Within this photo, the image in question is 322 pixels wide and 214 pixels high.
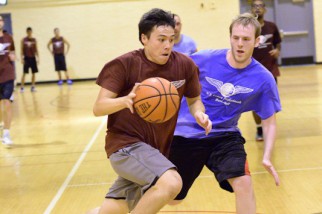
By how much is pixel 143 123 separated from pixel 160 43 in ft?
1.71

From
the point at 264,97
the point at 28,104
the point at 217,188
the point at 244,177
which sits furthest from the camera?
the point at 28,104

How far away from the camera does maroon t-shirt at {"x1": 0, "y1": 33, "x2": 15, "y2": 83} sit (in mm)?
8633

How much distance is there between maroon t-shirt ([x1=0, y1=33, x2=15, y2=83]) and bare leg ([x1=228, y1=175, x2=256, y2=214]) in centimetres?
582

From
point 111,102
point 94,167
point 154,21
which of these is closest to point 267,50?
point 94,167

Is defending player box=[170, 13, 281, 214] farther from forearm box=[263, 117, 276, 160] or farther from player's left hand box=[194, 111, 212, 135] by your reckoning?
player's left hand box=[194, 111, 212, 135]

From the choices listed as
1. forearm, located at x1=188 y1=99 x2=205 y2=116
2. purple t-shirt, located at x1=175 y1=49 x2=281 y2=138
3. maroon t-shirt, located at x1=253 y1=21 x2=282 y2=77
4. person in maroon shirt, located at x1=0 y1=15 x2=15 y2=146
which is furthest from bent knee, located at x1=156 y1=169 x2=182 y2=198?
person in maroon shirt, located at x1=0 y1=15 x2=15 y2=146

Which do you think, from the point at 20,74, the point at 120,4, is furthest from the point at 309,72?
the point at 20,74

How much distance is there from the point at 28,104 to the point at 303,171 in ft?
32.6

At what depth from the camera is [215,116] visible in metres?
4.09

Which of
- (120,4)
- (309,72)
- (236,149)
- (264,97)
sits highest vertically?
(120,4)

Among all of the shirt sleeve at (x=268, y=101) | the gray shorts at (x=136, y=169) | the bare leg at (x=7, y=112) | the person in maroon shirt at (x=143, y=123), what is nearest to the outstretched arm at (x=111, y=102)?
the person in maroon shirt at (x=143, y=123)

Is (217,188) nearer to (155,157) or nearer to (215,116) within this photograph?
(215,116)

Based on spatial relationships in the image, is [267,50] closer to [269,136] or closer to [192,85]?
[269,136]

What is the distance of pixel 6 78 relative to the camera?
864 cm
